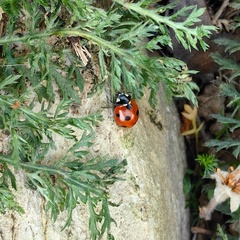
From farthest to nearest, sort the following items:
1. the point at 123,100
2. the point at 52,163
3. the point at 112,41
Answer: the point at 123,100, the point at 52,163, the point at 112,41

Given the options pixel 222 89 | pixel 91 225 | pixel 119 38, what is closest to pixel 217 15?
pixel 222 89

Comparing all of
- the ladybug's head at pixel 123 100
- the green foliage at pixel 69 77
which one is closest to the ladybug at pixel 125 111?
the ladybug's head at pixel 123 100

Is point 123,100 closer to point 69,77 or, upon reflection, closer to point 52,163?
point 69,77

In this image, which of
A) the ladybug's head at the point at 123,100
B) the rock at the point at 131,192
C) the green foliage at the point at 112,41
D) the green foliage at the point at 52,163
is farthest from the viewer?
the ladybug's head at the point at 123,100

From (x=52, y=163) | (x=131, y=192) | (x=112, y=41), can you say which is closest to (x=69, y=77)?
(x=112, y=41)

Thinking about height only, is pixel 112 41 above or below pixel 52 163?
above

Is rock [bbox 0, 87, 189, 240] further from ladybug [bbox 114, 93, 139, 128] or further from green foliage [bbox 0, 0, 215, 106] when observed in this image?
green foliage [bbox 0, 0, 215, 106]

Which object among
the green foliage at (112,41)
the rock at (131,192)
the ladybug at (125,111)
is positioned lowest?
the rock at (131,192)

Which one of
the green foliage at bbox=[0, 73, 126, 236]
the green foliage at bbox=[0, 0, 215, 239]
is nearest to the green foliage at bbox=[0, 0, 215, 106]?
the green foliage at bbox=[0, 0, 215, 239]

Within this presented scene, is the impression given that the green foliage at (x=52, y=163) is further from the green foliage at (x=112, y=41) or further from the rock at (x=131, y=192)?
the green foliage at (x=112, y=41)

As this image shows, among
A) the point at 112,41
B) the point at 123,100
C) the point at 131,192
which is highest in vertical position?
the point at 112,41
